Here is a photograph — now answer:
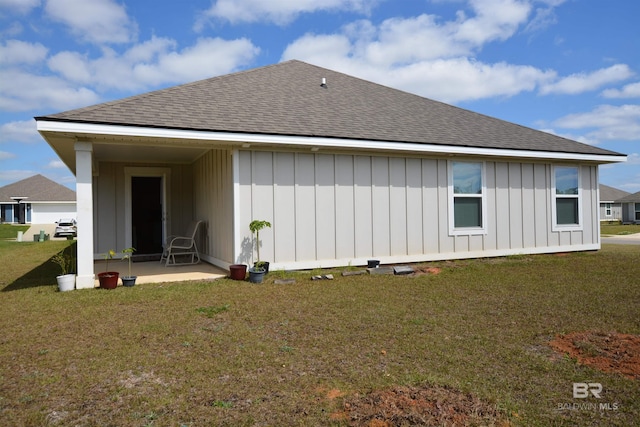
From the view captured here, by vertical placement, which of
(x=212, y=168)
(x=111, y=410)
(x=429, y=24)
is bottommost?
(x=111, y=410)

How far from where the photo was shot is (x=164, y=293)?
6.04 metres

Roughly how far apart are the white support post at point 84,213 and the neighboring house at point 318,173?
0.02 metres

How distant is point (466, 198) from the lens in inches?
369

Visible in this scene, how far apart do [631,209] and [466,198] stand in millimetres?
42517

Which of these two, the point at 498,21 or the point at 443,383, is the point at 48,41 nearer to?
the point at 498,21

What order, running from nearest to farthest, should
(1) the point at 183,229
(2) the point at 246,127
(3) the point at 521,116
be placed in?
(2) the point at 246,127, (1) the point at 183,229, (3) the point at 521,116

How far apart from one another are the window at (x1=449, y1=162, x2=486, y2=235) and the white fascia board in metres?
0.48

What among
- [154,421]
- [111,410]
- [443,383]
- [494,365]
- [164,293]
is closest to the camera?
[154,421]

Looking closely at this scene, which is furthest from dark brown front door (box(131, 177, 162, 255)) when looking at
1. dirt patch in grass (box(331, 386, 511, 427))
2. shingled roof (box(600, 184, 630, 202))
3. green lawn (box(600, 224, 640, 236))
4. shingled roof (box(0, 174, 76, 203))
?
shingled roof (box(600, 184, 630, 202))

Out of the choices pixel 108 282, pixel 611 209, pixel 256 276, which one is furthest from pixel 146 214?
pixel 611 209

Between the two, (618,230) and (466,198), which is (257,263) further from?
(618,230)

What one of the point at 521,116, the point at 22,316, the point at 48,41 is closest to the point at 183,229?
the point at 22,316

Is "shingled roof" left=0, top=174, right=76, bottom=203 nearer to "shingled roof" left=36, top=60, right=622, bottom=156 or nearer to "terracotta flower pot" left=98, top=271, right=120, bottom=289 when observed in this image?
"shingled roof" left=36, top=60, right=622, bottom=156

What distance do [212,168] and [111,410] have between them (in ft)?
22.1
